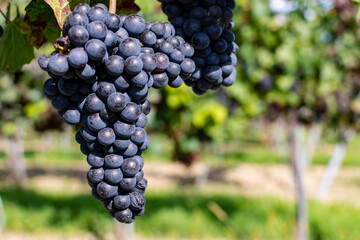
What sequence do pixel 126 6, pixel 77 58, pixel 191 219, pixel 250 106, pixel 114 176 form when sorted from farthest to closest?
pixel 191 219 < pixel 250 106 < pixel 126 6 < pixel 114 176 < pixel 77 58

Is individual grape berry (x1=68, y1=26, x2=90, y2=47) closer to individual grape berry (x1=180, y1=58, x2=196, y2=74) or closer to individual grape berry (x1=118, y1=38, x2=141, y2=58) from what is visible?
individual grape berry (x1=118, y1=38, x2=141, y2=58)

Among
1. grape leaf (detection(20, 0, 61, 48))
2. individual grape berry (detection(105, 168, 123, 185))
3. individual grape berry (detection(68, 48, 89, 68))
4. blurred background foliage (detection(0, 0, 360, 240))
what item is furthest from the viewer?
blurred background foliage (detection(0, 0, 360, 240))

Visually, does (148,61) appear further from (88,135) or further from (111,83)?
(88,135)

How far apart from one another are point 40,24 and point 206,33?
0.42 meters

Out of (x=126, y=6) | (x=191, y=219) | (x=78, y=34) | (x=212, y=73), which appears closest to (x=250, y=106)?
(x=191, y=219)

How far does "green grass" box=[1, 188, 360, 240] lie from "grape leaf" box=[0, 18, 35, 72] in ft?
13.0

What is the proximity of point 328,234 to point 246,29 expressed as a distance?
8.78 feet

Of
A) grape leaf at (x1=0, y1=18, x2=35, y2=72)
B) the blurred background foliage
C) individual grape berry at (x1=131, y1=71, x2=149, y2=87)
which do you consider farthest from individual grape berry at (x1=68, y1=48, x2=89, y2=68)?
the blurred background foliage

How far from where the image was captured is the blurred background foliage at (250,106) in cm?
412

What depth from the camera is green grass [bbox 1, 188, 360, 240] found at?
185 inches

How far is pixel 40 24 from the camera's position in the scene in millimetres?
957

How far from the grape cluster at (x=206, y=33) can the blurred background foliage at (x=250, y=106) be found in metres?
2.12

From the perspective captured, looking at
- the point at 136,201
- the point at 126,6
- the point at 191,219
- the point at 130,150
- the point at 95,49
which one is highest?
the point at 126,6

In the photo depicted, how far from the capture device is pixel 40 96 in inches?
229
